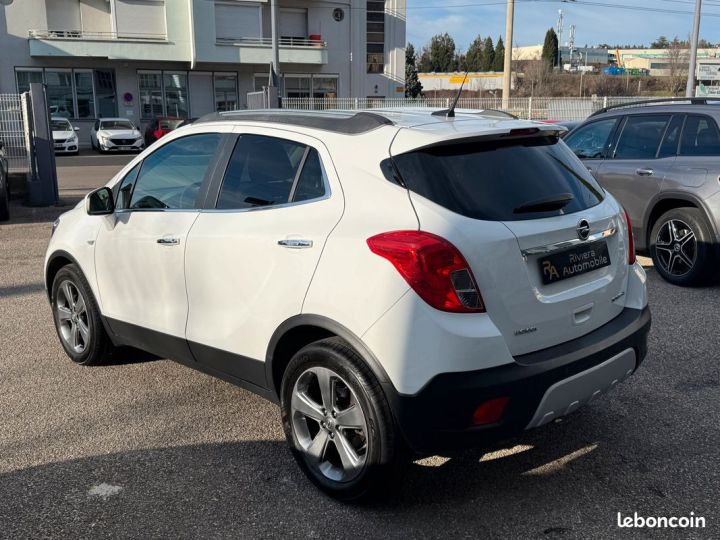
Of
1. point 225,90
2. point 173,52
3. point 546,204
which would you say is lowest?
point 546,204

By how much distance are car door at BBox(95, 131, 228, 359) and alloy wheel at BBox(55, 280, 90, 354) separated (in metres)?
0.41

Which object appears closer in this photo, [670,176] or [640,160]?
[670,176]

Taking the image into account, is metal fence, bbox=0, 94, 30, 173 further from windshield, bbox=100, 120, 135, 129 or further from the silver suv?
windshield, bbox=100, 120, 135, 129

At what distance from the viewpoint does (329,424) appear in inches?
128

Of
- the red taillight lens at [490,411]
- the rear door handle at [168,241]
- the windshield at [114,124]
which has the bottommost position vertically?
the windshield at [114,124]

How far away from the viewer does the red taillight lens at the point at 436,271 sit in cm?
283

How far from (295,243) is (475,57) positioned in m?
116

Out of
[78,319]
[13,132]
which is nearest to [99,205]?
[78,319]

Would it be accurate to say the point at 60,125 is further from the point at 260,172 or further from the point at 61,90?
the point at 260,172

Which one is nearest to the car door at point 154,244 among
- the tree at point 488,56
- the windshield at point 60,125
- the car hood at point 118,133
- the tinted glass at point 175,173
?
the tinted glass at point 175,173

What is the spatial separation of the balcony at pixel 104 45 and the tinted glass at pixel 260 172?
116 ft

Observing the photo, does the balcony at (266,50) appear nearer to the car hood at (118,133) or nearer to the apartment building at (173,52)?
the apartment building at (173,52)

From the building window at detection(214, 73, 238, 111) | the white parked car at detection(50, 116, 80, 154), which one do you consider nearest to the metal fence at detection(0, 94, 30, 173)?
the white parked car at detection(50, 116, 80, 154)

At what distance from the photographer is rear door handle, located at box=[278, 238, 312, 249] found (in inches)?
127
